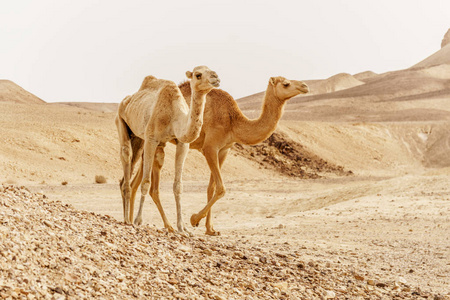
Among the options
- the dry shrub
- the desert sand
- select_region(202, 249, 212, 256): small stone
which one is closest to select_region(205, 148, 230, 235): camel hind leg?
the desert sand

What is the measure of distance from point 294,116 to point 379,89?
31.7 m

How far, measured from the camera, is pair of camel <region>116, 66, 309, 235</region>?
920 centimetres

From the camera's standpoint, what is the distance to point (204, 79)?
858 cm

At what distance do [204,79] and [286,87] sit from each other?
315 centimetres

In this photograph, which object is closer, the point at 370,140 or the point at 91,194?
the point at 91,194

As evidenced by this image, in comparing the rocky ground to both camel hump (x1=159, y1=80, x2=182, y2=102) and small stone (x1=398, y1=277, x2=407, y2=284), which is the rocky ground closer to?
small stone (x1=398, y1=277, x2=407, y2=284)

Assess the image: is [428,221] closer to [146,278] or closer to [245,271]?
[245,271]

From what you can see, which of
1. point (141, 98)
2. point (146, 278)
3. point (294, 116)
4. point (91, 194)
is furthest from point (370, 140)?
point (146, 278)

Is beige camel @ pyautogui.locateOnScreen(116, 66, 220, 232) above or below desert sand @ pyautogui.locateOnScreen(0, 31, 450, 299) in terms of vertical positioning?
above

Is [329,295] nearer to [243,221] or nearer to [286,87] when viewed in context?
[286,87]

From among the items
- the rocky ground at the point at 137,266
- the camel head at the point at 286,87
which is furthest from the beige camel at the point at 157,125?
the camel head at the point at 286,87

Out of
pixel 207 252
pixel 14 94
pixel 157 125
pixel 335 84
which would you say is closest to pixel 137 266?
pixel 207 252

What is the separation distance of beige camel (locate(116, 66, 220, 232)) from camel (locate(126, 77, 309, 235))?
4.14 ft

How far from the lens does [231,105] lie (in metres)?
11.9
